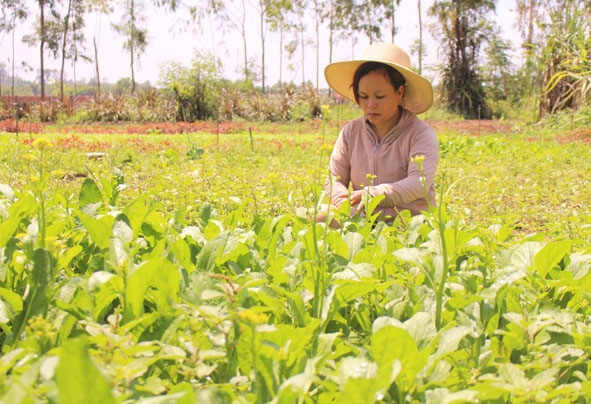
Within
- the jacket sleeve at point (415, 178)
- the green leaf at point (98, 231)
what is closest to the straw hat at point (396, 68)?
the jacket sleeve at point (415, 178)

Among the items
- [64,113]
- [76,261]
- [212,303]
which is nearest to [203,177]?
[76,261]

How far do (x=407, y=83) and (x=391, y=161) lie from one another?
458 mm

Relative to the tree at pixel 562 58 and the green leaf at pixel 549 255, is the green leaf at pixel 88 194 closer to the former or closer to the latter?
the green leaf at pixel 549 255

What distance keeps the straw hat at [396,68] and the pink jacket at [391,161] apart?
8 cm

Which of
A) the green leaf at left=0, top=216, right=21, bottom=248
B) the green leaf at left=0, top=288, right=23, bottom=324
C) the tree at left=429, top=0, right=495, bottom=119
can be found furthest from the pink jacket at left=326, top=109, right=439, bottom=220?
the tree at left=429, top=0, right=495, bottom=119

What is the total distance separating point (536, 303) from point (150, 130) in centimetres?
1353

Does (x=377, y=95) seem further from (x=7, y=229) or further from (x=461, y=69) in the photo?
(x=461, y=69)

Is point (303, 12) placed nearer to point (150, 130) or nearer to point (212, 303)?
point (150, 130)

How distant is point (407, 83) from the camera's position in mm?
3264

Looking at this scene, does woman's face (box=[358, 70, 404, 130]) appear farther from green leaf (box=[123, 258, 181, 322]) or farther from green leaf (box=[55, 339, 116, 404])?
green leaf (box=[55, 339, 116, 404])

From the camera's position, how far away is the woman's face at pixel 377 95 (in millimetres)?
3123

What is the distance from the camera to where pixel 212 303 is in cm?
133

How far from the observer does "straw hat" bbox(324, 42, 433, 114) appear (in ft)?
10.1

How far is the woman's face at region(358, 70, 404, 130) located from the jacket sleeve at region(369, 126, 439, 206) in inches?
8.8
